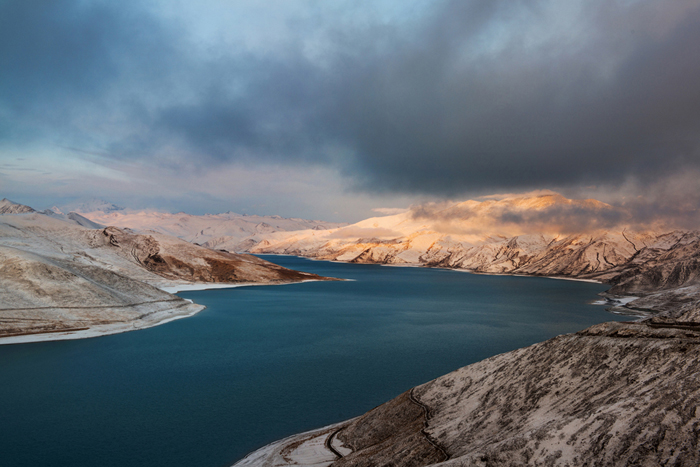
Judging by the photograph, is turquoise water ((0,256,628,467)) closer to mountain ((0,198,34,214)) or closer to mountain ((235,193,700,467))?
mountain ((235,193,700,467))

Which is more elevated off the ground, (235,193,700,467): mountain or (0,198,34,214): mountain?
(0,198,34,214): mountain

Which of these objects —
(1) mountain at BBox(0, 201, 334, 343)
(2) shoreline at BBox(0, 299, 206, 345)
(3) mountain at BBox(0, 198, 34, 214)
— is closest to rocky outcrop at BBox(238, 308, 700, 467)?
(2) shoreline at BBox(0, 299, 206, 345)

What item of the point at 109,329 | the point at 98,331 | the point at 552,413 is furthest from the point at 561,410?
the point at 109,329

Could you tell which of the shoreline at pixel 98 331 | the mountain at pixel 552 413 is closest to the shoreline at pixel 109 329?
the shoreline at pixel 98 331

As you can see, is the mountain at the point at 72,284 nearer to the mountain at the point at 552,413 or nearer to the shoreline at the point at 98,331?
the shoreline at the point at 98,331

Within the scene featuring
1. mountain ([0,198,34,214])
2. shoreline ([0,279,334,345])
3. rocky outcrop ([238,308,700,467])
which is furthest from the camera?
mountain ([0,198,34,214])

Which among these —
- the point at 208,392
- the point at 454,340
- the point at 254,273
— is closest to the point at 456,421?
the point at 208,392
